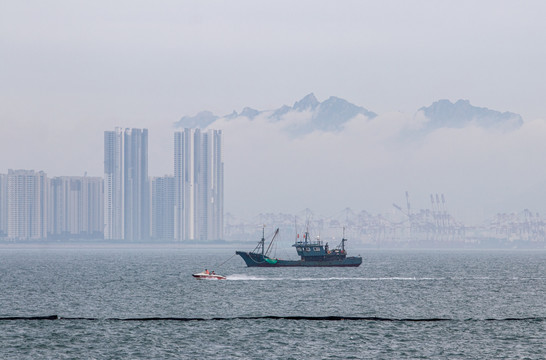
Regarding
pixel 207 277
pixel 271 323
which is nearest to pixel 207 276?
pixel 207 277

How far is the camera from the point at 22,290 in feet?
530

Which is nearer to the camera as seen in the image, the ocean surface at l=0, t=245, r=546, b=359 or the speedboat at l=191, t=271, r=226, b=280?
the ocean surface at l=0, t=245, r=546, b=359

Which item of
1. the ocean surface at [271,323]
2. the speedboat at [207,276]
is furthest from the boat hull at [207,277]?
the ocean surface at [271,323]

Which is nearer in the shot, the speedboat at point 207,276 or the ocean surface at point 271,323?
the ocean surface at point 271,323

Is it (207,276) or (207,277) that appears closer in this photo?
(207,276)

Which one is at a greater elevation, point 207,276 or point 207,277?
point 207,276

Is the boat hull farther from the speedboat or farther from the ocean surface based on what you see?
the ocean surface

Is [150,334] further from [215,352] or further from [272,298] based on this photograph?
[272,298]

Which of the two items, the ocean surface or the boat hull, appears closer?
the ocean surface

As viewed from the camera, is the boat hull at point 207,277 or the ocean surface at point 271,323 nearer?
the ocean surface at point 271,323

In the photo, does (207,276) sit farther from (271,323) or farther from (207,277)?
(271,323)

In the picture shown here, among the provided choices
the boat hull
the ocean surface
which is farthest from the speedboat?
the ocean surface

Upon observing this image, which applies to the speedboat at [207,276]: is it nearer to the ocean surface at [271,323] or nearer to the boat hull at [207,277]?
the boat hull at [207,277]

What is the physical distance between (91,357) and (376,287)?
3864 inches
